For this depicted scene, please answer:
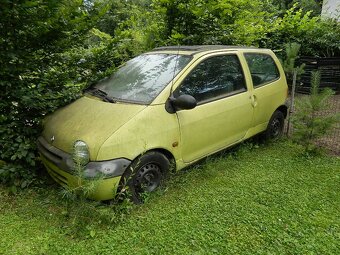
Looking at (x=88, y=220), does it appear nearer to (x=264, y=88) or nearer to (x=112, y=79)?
(x=112, y=79)

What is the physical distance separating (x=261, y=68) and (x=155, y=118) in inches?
92.4

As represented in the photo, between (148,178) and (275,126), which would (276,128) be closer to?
(275,126)

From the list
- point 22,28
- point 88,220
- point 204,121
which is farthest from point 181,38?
point 88,220

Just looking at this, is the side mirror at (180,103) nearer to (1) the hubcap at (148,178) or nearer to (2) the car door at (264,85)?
(1) the hubcap at (148,178)

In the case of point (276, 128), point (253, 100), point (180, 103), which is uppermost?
point (180, 103)

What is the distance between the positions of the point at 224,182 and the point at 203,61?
158cm

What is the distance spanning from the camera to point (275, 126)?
17.7 ft

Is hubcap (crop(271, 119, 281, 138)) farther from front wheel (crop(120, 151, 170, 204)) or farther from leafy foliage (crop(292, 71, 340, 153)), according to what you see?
front wheel (crop(120, 151, 170, 204))

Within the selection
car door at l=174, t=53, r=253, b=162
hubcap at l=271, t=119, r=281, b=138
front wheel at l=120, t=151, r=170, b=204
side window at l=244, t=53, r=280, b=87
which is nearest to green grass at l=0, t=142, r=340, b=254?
front wheel at l=120, t=151, r=170, b=204

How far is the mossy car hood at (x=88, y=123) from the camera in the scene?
3.14 m

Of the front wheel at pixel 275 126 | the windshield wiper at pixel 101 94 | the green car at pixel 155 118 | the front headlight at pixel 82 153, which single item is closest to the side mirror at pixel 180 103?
the green car at pixel 155 118

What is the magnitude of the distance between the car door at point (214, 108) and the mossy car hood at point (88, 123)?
70cm

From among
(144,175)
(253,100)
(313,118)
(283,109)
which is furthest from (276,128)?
(144,175)

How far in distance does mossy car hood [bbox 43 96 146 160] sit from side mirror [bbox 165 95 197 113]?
0.31m
